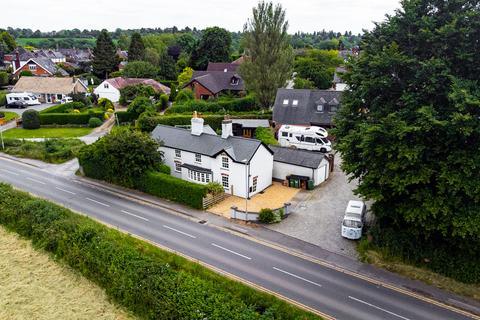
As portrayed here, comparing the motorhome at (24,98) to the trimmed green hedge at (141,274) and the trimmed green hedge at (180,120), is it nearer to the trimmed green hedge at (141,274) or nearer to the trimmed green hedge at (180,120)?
the trimmed green hedge at (180,120)

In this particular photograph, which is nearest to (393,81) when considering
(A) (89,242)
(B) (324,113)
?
(A) (89,242)

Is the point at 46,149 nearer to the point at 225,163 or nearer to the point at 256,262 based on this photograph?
the point at 225,163

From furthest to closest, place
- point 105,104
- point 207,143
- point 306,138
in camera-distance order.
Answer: point 105,104
point 306,138
point 207,143

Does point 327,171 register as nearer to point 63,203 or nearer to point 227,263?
point 227,263

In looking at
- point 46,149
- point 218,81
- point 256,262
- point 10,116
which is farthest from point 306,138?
point 10,116

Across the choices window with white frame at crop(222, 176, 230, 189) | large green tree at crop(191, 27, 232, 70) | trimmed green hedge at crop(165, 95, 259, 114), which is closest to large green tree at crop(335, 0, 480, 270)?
window with white frame at crop(222, 176, 230, 189)

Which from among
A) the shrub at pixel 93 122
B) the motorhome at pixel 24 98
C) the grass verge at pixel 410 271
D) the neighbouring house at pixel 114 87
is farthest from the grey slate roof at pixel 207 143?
the motorhome at pixel 24 98

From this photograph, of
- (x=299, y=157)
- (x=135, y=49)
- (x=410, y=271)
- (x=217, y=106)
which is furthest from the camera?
(x=135, y=49)
